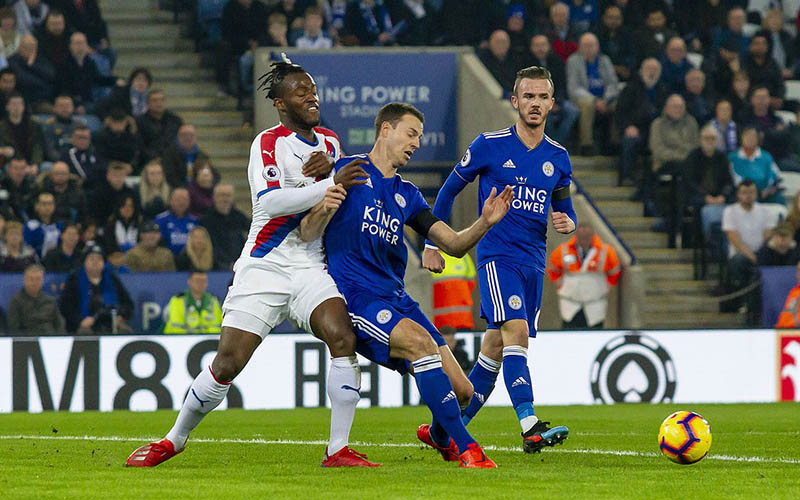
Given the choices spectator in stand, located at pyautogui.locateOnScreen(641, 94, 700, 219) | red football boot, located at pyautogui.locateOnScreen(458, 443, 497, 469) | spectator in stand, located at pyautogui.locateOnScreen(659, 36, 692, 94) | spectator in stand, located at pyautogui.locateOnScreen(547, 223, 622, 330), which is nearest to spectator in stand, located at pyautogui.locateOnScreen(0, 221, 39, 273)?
spectator in stand, located at pyautogui.locateOnScreen(547, 223, 622, 330)

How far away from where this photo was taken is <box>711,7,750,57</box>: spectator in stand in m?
21.0

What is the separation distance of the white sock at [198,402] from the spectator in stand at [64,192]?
883 cm

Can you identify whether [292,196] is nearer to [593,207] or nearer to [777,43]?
[593,207]

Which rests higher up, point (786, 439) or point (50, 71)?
point (50, 71)

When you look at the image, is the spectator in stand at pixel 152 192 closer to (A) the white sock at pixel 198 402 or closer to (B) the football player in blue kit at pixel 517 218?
(B) the football player in blue kit at pixel 517 218

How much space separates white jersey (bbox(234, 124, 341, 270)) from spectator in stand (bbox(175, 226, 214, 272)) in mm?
8161

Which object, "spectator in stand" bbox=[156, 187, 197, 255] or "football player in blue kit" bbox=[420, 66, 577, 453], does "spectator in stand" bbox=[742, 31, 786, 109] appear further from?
"football player in blue kit" bbox=[420, 66, 577, 453]

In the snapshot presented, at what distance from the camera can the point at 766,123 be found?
64.7 feet

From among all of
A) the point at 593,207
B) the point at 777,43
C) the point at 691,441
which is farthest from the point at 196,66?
the point at 691,441

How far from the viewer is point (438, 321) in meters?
16.3

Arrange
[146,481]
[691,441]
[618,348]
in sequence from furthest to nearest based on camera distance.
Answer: [618,348] < [691,441] < [146,481]

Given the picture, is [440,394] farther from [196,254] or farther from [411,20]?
[411,20]

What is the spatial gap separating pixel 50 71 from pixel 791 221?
30.7ft

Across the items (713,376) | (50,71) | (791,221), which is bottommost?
(713,376)
